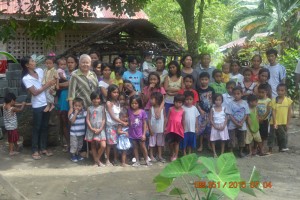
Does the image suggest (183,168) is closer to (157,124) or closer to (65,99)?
(157,124)

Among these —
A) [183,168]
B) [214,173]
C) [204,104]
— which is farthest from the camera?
[204,104]

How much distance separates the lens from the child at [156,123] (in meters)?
6.45

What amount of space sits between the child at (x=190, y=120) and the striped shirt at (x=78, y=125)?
1597 millimetres

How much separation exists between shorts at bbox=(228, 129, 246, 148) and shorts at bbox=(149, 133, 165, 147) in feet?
3.86

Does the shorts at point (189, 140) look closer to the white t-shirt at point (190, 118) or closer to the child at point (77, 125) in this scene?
the white t-shirt at point (190, 118)

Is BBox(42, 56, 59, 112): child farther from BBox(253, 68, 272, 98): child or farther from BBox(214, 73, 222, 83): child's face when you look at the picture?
BBox(253, 68, 272, 98): child

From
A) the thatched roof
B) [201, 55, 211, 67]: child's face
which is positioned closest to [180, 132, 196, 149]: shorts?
[201, 55, 211, 67]: child's face

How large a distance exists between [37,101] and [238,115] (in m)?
3.24

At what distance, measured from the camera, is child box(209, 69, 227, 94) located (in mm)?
6940

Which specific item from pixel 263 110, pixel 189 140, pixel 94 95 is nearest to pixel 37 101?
pixel 94 95

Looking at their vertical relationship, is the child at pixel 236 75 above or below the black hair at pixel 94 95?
above

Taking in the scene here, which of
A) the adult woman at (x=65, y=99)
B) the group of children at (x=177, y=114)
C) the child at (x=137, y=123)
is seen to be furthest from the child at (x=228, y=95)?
the adult woman at (x=65, y=99)

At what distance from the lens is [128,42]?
889 cm

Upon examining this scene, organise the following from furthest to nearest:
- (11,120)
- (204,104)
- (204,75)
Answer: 1. (11,120)
2. (204,104)
3. (204,75)
